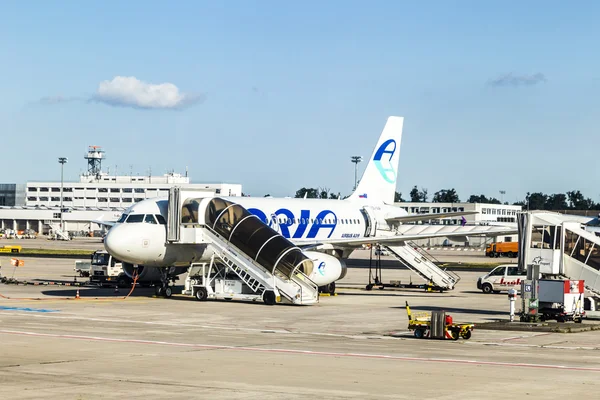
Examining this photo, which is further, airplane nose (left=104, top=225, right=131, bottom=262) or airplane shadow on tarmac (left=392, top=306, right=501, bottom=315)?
airplane nose (left=104, top=225, right=131, bottom=262)

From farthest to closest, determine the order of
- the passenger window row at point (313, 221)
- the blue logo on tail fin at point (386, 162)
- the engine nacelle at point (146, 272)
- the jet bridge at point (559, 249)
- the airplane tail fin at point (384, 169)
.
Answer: the blue logo on tail fin at point (386, 162), the airplane tail fin at point (384, 169), the passenger window row at point (313, 221), the engine nacelle at point (146, 272), the jet bridge at point (559, 249)

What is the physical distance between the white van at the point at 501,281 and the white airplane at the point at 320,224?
3014 mm

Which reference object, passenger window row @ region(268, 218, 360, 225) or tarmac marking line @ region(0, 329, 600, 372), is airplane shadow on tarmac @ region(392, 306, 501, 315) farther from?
tarmac marking line @ region(0, 329, 600, 372)

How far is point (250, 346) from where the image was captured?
27.5m

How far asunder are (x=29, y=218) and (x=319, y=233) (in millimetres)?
154075

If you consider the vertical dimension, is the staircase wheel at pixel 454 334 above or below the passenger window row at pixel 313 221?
below

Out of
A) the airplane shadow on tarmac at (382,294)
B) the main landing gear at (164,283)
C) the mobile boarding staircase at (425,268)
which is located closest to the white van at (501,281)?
the mobile boarding staircase at (425,268)

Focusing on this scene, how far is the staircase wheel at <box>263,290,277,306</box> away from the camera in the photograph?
1689 inches

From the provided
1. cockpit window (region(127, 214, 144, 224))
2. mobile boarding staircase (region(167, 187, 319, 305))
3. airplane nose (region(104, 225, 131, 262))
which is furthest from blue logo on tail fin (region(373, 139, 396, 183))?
airplane nose (region(104, 225, 131, 262))

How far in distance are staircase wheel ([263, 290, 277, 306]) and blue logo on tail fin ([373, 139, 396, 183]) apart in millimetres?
23091

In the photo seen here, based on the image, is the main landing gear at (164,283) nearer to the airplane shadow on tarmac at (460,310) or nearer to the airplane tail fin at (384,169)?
the airplane shadow on tarmac at (460,310)

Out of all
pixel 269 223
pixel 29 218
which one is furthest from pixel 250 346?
pixel 29 218

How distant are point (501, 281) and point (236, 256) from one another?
64.8ft

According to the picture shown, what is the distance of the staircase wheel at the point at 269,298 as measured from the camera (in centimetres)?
4291
